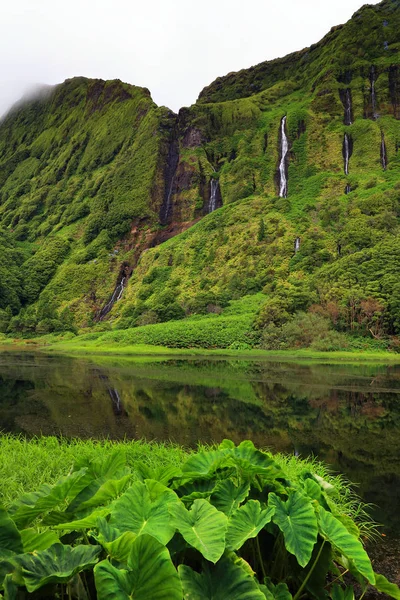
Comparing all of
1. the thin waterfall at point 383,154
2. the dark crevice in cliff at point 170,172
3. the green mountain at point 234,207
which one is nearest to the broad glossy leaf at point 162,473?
the green mountain at point 234,207

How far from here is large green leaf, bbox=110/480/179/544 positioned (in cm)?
246

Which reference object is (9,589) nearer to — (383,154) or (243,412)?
(243,412)

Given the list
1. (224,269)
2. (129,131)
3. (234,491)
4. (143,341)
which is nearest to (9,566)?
(234,491)

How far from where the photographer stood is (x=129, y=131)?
11494 centimetres

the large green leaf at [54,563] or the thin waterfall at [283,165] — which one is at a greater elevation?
the thin waterfall at [283,165]

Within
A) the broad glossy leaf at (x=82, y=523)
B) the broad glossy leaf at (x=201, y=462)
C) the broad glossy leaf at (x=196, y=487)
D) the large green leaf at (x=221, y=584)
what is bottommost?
the broad glossy leaf at (x=196, y=487)

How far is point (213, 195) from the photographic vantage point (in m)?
84.6

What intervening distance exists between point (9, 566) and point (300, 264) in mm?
49262

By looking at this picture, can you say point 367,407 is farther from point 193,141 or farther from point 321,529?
point 193,141

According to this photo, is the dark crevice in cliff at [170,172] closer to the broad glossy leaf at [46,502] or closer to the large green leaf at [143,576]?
the broad glossy leaf at [46,502]

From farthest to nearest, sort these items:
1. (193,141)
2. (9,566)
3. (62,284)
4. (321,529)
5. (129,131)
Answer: (129,131) < (193,141) < (62,284) < (321,529) < (9,566)

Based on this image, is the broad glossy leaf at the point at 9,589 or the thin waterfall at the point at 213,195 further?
the thin waterfall at the point at 213,195

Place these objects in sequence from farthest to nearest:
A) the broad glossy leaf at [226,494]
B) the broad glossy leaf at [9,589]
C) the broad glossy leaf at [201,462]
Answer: the broad glossy leaf at [201,462], the broad glossy leaf at [226,494], the broad glossy leaf at [9,589]

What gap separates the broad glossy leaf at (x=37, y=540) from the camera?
2271 mm
